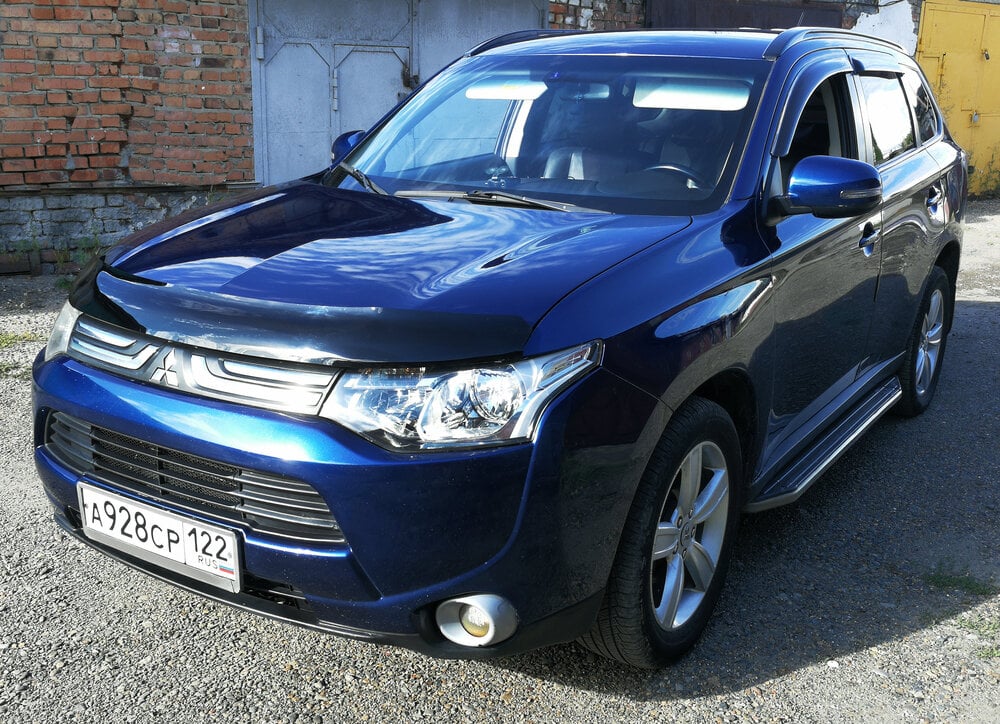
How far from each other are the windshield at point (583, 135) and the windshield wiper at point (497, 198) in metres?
0.03

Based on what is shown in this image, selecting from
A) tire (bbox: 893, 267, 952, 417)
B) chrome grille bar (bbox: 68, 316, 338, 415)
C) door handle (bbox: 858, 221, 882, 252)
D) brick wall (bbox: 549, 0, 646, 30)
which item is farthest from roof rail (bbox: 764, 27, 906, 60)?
brick wall (bbox: 549, 0, 646, 30)

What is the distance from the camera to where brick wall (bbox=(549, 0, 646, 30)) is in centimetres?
1035

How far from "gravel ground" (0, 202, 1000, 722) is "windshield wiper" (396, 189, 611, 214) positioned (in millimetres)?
1276

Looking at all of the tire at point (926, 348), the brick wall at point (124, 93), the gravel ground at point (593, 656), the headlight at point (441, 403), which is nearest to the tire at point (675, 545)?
the gravel ground at point (593, 656)

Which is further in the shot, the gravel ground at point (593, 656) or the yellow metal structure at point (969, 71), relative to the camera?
the yellow metal structure at point (969, 71)

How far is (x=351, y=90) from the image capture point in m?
9.25

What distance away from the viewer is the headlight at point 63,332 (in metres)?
2.63

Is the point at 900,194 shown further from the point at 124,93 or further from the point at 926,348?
the point at 124,93

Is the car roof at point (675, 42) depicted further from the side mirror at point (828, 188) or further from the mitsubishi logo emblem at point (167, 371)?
the mitsubishi logo emblem at point (167, 371)

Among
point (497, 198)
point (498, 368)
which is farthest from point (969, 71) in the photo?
point (498, 368)

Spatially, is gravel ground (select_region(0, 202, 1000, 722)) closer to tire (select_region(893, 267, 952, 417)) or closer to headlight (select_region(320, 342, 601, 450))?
headlight (select_region(320, 342, 601, 450))

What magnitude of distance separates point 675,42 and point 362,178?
1.23 m

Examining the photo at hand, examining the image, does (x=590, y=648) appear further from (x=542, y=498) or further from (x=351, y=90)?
(x=351, y=90)

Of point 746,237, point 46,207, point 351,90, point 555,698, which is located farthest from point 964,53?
point 555,698
